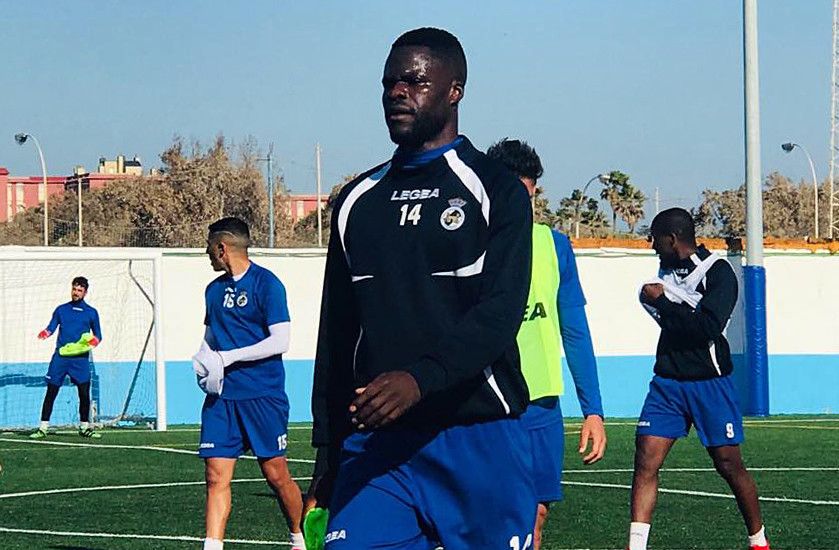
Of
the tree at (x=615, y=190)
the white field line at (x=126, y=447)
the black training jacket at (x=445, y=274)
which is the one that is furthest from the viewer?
the tree at (x=615, y=190)

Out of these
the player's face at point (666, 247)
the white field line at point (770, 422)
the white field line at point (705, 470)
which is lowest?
the white field line at point (770, 422)

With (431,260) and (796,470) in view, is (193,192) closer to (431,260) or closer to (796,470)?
(796,470)

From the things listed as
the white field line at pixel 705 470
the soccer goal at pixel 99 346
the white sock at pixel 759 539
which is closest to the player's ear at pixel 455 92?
the white sock at pixel 759 539

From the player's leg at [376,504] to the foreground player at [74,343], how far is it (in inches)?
735

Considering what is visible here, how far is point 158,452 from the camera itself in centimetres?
2006

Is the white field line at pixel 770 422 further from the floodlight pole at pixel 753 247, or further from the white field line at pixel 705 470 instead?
the white field line at pixel 705 470

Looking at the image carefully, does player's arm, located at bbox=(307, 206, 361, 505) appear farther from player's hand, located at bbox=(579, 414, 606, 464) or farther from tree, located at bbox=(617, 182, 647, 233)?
tree, located at bbox=(617, 182, 647, 233)

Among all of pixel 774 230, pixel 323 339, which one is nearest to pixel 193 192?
pixel 774 230

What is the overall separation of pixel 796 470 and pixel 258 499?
5816mm

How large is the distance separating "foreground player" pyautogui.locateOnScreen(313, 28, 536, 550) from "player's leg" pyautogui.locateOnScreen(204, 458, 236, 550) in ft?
16.8

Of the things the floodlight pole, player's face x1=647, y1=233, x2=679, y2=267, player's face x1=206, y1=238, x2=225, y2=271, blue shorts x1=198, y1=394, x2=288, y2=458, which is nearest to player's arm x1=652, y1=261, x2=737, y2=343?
player's face x1=647, y1=233, x2=679, y2=267

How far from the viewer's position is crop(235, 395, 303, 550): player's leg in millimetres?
10484

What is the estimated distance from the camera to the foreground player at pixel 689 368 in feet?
34.4

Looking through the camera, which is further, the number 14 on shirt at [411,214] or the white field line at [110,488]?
the white field line at [110,488]
